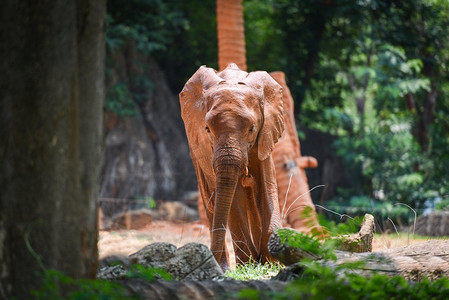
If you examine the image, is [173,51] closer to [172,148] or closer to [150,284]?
[172,148]

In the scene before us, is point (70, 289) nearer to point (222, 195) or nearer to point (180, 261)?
point (180, 261)

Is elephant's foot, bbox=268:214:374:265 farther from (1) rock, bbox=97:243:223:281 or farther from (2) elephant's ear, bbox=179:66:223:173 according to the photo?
(2) elephant's ear, bbox=179:66:223:173

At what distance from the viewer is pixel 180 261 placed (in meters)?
4.20

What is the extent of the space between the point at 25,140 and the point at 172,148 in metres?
14.2

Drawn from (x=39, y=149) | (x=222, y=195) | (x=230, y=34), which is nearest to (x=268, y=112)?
(x=222, y=195)

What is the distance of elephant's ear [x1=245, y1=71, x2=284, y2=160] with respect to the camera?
626cm

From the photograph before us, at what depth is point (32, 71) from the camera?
3027mm

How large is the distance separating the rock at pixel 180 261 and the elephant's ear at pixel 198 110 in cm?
216

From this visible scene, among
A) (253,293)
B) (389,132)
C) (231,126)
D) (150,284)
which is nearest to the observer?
(253,293)

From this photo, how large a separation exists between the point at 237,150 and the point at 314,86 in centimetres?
1362

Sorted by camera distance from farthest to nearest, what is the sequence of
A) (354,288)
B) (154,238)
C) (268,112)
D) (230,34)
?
(230,34), (154,238), (268,112), (354,288)

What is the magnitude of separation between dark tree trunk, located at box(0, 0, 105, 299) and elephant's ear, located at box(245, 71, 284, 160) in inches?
131

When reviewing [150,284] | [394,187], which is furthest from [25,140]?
[394,187]

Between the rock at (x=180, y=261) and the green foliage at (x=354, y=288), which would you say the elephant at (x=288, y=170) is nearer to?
the rock at (x=180, y=261)
